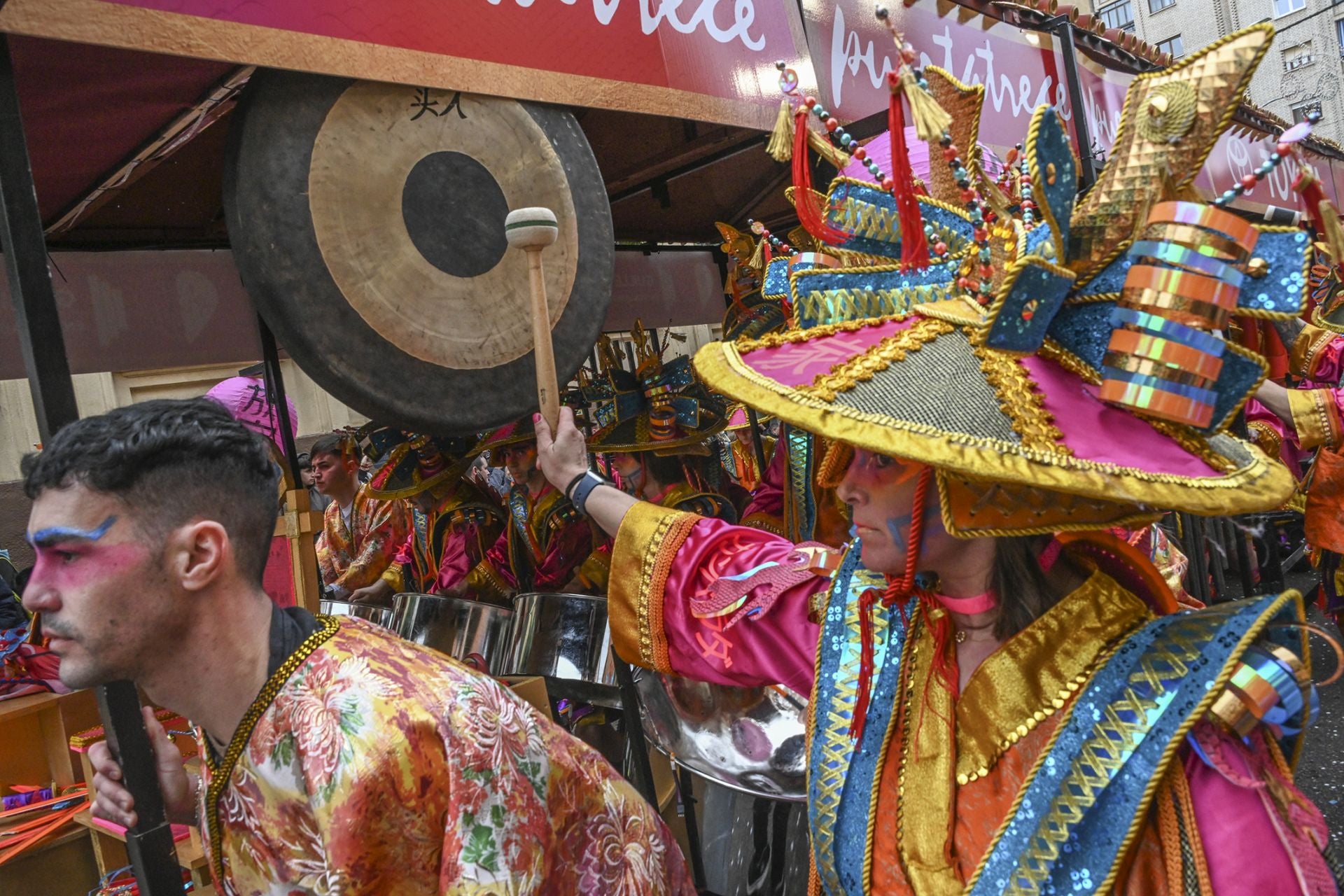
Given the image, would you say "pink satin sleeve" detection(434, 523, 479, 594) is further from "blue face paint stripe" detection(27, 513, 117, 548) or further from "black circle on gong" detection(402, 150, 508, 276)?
"blue face paint stripe" detection(27, 513, 117, 548)

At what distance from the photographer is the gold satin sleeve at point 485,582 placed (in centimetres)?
431

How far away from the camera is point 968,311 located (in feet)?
3.85

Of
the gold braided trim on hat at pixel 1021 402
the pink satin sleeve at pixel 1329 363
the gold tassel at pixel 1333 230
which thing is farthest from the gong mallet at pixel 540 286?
the pink satin sleeve at pixel 1329 363

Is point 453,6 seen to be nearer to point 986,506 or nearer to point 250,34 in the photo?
point 250,34

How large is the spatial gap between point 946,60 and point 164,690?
11.6ft

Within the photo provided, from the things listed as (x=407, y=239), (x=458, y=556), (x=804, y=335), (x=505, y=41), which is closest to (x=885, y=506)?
(x=804, y=335)

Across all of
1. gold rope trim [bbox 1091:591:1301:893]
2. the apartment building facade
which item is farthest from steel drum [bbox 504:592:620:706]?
the apartment building facade

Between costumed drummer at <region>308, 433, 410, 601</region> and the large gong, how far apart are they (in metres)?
2.81

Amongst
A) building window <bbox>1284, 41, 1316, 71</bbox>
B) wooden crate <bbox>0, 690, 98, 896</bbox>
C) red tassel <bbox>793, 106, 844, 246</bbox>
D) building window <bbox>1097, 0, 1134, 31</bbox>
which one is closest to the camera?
red tassel <bbox>793, 106, 844, 246</bbox>

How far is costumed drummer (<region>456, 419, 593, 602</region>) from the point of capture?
402 cm

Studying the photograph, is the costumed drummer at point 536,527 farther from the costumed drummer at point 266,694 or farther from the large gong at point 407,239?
the costumed drummer at point 266,694

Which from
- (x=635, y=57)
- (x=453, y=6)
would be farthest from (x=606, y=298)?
(x=453, y=6)

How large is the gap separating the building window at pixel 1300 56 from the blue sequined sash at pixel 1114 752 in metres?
33.8

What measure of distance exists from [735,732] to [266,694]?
1478 millimetres
